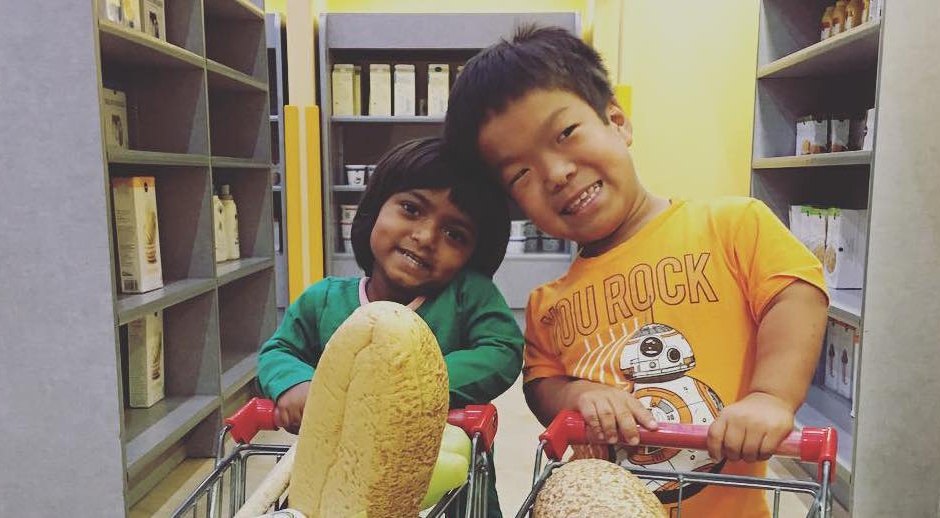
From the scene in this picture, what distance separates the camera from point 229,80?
2992 millimetres

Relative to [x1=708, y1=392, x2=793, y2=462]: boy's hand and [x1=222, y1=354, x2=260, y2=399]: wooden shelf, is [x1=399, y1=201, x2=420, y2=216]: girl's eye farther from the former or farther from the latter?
[x1=222, y1=354, x2=260, y2=399]: wooden shelf

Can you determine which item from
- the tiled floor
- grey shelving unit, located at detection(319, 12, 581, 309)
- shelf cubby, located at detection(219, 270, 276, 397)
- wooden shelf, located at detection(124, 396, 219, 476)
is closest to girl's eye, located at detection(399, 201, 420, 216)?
the tiled floor

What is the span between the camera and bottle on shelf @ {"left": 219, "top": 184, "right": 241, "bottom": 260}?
3.21m

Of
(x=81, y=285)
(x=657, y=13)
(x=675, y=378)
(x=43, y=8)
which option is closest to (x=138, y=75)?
(x=43, y=8)

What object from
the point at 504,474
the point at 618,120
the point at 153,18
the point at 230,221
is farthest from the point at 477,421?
the point at 230,221

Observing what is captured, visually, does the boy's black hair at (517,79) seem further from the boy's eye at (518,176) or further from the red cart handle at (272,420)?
the red cart handle at (272,420)

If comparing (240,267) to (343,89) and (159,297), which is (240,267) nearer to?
(159,297)

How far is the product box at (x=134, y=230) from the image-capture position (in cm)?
225

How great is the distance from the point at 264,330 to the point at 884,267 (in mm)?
2589

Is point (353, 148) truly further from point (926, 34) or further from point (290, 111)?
point (926, 34)

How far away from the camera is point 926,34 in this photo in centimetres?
185

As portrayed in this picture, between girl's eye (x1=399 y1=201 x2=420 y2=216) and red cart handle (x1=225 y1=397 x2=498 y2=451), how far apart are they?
315mm

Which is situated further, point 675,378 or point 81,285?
point 81,285

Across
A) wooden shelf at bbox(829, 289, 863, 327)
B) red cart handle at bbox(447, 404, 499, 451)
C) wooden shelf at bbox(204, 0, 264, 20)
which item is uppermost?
wooden shelf at bbox(204, 0, 264, 20)
